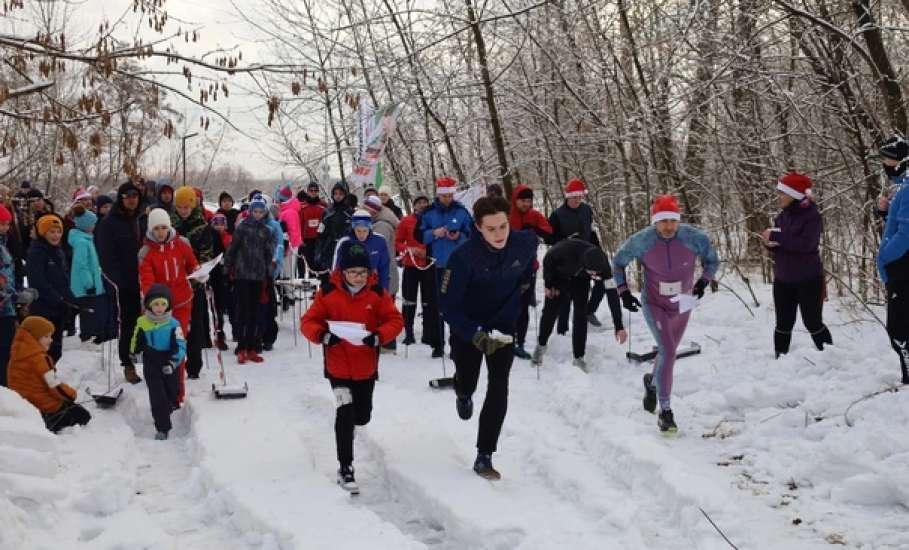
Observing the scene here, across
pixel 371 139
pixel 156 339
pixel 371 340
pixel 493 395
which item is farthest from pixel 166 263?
pixel 371 139

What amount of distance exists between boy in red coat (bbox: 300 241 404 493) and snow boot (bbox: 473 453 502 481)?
0.88 m

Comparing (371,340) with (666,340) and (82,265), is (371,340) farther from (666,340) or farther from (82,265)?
(82,265)

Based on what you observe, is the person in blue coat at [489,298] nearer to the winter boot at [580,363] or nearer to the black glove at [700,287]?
the black glove at [700,287]

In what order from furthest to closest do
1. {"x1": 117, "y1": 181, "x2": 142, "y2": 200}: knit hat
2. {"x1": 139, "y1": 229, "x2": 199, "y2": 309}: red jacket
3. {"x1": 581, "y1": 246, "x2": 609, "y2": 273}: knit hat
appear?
1. {"x1": 581, "y1": 246, "x2": 609, "y2": 273}: knit hat
2. {"x1": 117, "y1": 181, "x2": 142, "y2": 200}: knit hat
3. {"x1": 139, "y1": 229, "x2": 199, "y2": 309}: red jacket

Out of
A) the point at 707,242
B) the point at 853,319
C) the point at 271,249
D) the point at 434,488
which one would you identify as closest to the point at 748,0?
the point at 853,319

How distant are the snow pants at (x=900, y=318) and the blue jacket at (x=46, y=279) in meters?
8.82

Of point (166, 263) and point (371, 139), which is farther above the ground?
point (371, 139)

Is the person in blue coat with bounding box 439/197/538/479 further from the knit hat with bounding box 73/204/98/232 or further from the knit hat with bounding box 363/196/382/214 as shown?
the knit hat with bounding box 73/204/98/232

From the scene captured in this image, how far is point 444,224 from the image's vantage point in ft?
34.1

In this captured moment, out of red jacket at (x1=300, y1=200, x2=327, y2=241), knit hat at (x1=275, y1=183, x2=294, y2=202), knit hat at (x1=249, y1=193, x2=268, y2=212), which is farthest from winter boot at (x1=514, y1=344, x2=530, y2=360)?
knit hat at (x1=275, y1=183, x2=294, y2=202)

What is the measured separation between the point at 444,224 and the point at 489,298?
4.38 meters

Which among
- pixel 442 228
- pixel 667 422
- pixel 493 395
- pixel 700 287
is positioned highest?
pixel 442 228

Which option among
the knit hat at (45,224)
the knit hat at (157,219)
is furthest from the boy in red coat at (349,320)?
the knit hat at (45,224)

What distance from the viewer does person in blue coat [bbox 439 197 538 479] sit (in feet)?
19.7
